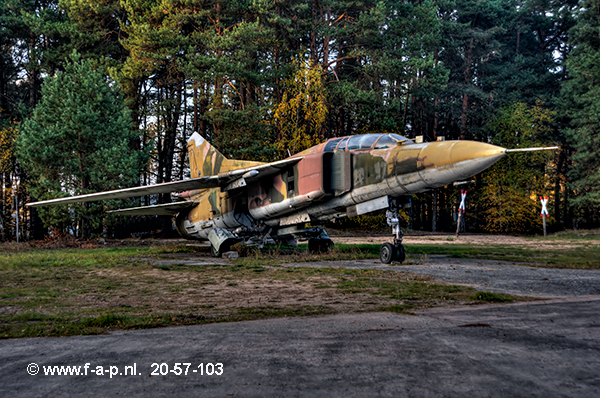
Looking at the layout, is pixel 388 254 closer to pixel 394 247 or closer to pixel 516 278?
pixel 394 247

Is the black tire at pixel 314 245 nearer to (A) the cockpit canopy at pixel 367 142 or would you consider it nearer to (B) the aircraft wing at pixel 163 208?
(A) the cockpit canopy at pixel 367 142

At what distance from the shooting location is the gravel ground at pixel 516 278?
20.6 ft

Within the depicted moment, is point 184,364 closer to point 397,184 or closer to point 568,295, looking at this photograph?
point 568,295

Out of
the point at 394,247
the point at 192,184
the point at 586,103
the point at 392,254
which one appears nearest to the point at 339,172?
the point at 394,247

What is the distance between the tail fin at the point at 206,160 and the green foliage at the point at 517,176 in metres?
30.3

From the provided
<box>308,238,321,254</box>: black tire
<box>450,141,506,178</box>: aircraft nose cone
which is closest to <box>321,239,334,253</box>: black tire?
<box>308,238,321,254</box>: black tire

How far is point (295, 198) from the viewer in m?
12.4

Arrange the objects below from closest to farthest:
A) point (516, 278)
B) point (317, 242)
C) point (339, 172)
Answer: point (516, 278) < point (339, 172) < point (317, 242)

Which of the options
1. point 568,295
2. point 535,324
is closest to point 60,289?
point 535,324

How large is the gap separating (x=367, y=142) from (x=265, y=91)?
2184 centimetres

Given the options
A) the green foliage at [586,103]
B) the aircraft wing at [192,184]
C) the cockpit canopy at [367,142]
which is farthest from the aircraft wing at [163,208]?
the green foliage at [586,103]

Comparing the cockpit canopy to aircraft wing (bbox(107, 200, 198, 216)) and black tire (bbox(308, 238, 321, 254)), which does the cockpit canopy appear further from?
aircraft wing (bbox(107, 200, 198, 216))

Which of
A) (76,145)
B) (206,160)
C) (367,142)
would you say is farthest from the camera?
(76,145)

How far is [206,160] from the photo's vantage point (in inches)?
674
